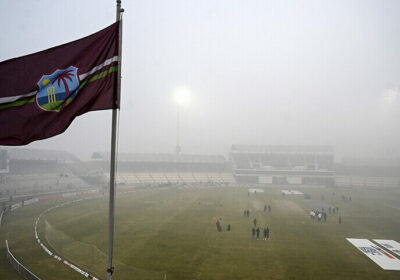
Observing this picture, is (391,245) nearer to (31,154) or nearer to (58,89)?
(58,89)

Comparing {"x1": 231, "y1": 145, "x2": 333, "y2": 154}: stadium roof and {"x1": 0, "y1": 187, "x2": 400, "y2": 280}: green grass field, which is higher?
{"x1": 231, "y1": 145, "x2": 333, "y2": 154}: stadium roof

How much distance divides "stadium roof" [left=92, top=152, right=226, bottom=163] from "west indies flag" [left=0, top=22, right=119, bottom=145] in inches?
3439

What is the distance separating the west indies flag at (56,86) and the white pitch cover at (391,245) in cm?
2345

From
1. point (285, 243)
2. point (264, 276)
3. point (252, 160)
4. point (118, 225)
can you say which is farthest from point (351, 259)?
point (252, 160)

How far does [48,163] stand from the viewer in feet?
244

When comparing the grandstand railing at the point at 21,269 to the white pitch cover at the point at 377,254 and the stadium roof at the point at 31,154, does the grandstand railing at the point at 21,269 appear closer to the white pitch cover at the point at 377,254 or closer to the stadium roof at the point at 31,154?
the white pitch cover at the point at 377,254

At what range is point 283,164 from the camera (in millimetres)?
90188

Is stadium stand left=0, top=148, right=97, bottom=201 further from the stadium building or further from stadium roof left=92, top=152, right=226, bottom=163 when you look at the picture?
the stadium building

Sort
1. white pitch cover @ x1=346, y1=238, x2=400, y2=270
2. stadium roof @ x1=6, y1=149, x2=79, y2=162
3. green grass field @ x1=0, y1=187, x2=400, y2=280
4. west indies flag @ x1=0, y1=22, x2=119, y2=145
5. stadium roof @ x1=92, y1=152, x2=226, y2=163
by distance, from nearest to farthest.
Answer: west indies flag @ x1=0, y1=22, x2=119, y2=145 → green grass field @ x1=0, y1=187, x2=400, y2=280 → white pitch cover @ x1=346, y1=238, x2=400, y2=270 → stadium roof @ x1=6, y1=149, x2=79, y2=162 → stadium roof @ x1=92, y1=152, x2=226, y2=163

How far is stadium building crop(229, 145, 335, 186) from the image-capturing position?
8438cm

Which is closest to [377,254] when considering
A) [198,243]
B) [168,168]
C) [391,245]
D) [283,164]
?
[391,245]

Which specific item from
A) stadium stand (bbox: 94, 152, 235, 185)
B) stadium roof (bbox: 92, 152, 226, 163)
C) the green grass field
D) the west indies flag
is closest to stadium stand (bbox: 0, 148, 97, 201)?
stadium stand (bbox: 94, 152, 235, 185)

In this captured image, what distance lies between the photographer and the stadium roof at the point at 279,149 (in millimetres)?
93500

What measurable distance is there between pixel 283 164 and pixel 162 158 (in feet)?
134
